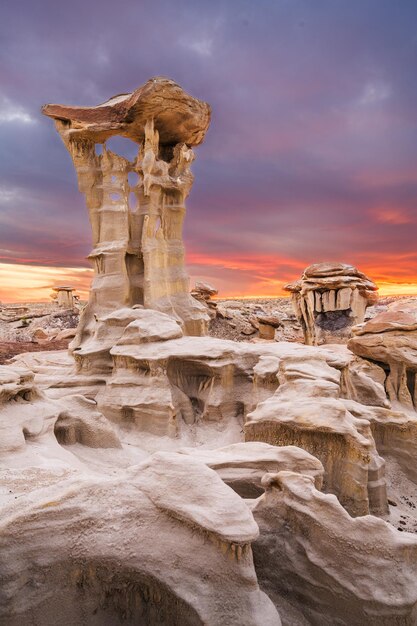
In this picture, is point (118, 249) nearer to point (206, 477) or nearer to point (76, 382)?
point (76, 382)

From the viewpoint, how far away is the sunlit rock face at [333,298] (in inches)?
913

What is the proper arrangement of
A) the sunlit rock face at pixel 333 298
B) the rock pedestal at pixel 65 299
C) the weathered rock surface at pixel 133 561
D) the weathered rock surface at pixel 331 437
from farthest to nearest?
the rock pedestal at pixel 65 299 < the sunlit rock face at pixel 333 298 < the weathered rock surface at pixel 331 437 < the weathered rock surface at pixel 133 561

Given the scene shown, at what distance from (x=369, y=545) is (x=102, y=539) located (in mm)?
2974

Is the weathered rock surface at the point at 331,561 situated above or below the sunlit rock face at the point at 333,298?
below

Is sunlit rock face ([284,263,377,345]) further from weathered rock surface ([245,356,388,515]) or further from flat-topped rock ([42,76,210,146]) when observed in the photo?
weathered rock surface ([245,356,388,515])

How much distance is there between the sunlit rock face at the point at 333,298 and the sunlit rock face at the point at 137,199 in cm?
1124

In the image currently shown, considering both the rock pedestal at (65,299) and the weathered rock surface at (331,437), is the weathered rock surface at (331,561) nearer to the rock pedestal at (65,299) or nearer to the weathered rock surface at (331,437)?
the weathered rock surface at (331,437)

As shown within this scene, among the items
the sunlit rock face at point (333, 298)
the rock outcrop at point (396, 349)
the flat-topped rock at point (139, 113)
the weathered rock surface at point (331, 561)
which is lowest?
the weathered rock surface at point (331, 561)

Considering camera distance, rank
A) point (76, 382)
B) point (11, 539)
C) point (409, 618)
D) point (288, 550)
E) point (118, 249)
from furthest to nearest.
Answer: point (118, 249), point (76, 382), point (288, 550), point (409, 618), point (11, 539)

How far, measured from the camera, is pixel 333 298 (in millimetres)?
23594

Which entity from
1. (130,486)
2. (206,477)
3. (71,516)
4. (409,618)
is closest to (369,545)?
(409,618)

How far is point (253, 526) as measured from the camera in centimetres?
361

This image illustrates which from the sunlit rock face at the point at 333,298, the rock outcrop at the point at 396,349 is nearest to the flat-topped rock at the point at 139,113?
the rock outcrop at the point at 396,349

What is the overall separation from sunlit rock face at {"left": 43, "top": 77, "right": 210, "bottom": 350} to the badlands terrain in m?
0.07
